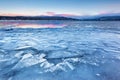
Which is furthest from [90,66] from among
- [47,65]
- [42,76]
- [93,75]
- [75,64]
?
[42,76]

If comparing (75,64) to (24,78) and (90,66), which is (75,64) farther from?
(24,78)

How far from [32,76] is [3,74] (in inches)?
29.4

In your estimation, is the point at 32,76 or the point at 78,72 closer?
the point at 32,76

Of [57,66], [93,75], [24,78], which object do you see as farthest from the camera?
[57,66]

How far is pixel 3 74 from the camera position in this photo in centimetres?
375

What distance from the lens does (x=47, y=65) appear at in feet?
14.9

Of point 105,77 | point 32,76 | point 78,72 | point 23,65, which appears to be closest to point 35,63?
point 23,65

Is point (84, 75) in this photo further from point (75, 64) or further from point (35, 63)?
point (35, 63)

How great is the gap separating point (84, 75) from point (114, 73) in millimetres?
790

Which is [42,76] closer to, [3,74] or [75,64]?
[3,74]

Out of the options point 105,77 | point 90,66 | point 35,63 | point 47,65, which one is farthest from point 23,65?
point 105,77

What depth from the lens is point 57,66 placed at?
176 inches

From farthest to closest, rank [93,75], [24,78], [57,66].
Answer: [57,66], [93,75], [24,78]

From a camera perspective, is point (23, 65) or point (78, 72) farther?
point (23, 65)
